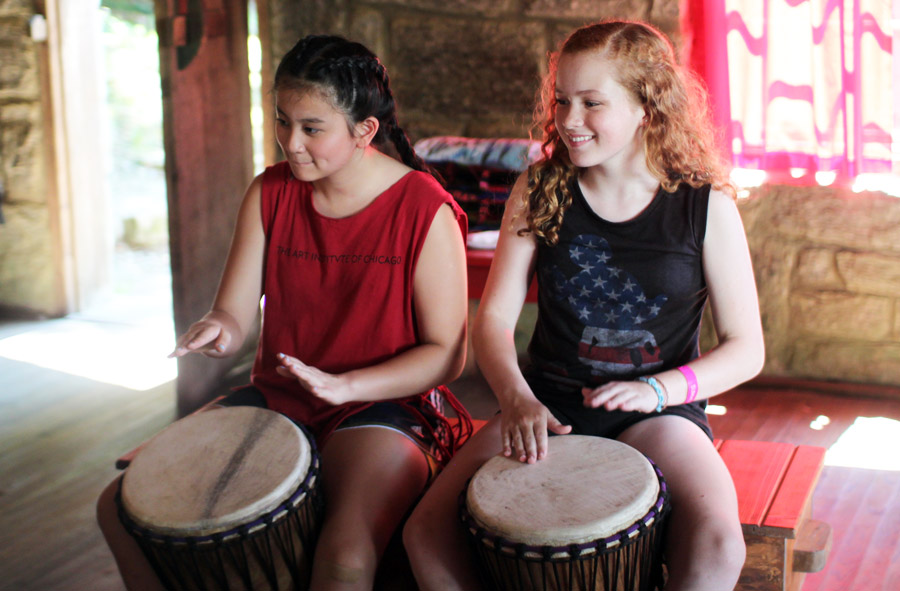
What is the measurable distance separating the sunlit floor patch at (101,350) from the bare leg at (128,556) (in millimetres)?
2175

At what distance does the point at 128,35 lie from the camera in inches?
278

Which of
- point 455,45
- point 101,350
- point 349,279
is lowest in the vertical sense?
point 101,350

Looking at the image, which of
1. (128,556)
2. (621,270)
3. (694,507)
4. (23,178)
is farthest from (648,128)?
(23,178)

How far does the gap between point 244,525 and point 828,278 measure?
280cm

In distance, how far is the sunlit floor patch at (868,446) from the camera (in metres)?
3.09

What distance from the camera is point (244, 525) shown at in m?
1.57

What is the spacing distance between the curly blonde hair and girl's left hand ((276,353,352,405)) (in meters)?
0.51

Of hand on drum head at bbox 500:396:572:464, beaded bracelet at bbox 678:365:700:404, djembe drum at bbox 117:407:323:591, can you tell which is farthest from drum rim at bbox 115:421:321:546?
beaded bracelet at bbox 678:365:700:404

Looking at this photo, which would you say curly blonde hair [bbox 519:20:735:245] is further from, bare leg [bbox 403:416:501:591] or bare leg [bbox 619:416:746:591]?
bare leg [bbox 403:416:501:591]

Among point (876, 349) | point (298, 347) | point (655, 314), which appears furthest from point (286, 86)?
point (876, 349)

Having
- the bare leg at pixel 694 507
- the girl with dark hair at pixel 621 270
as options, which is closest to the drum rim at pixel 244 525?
the girl with dark hair at pixel 621 270

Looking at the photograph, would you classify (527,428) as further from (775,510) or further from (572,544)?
(775,510)

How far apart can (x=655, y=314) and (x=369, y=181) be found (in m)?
0.67

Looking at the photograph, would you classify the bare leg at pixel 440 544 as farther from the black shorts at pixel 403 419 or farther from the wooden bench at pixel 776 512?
the wooden bench at pixel 776 512
